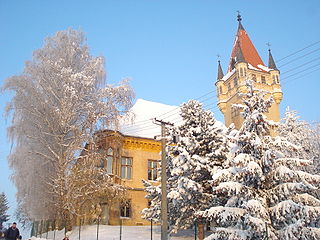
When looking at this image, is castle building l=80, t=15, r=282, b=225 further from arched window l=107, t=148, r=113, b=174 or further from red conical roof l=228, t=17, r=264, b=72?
red conical roof l=228, t=17, r=264, b=72

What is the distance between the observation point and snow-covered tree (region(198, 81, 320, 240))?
40.0ft

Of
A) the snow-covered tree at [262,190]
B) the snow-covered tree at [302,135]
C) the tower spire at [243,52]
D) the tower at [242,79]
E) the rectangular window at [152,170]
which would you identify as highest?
the tower spire at [243,52]

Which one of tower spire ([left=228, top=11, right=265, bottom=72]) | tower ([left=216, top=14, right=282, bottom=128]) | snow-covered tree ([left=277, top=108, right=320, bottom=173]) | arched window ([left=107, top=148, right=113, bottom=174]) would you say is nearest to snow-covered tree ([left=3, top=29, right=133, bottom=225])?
arched window ([left=107, top=148, right=113, bottom=174])

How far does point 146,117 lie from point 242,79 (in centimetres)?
2312

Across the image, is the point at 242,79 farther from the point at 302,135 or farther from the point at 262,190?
the point at 262,190

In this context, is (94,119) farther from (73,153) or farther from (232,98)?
(232,98)

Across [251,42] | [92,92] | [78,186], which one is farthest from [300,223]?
Answer: [251,42]

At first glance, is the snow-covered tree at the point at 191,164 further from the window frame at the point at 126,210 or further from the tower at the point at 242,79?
the tower at the point at 242,79

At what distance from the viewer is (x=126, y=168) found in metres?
31.1

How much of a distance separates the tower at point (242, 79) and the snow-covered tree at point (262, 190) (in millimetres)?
36960

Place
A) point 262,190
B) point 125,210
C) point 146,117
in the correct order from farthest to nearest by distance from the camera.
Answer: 1. point 146,117
2. point 125,210
3. point 262,190

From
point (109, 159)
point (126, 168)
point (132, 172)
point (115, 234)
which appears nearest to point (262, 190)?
point (115, 234)

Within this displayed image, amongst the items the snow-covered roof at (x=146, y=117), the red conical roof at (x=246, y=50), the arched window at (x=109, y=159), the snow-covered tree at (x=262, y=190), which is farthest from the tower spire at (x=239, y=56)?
the snow-covered tree at (x=262, y=190)

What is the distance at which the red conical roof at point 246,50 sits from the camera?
58750mm
